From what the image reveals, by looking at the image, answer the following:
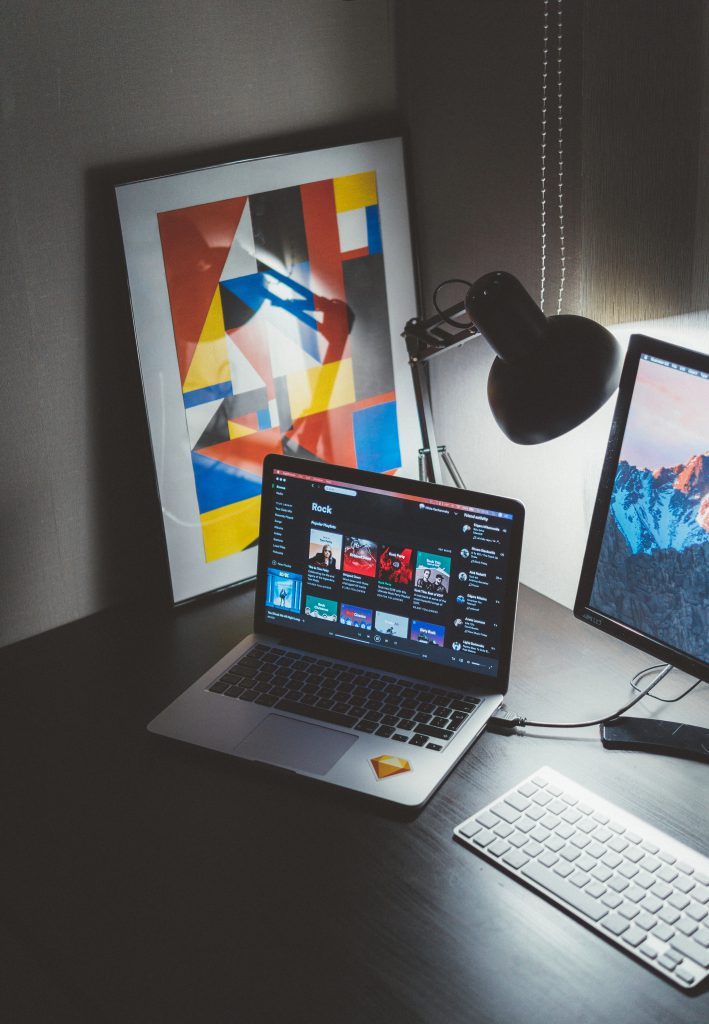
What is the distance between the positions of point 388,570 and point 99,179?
0.67 metres

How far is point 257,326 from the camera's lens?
1.58 meters

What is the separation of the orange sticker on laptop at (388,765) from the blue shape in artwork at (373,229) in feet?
2.78

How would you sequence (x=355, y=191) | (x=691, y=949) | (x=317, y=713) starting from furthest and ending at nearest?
1. (x=355, y=191)
2. (x=317, y=713)
3. (x=691, y=949)

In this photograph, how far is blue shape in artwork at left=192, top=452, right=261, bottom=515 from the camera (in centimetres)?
156

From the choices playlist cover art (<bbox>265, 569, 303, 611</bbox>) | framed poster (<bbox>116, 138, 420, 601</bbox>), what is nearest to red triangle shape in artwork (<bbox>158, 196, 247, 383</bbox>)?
framed poster (<bbox>116, 138, 420, 601</bbox>)

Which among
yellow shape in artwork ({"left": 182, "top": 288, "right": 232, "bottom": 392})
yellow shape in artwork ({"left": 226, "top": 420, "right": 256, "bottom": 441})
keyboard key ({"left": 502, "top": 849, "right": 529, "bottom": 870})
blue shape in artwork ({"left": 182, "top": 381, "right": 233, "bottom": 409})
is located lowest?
keyboard key ({"left": 502, "top": 849, "right": 529, "bottom": 870})

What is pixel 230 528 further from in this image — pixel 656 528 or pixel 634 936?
pixel 634 936

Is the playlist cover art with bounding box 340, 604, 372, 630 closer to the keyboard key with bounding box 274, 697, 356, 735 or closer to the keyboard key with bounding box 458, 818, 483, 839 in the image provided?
the keyboard key with bounding box 274, 697, 356, 735

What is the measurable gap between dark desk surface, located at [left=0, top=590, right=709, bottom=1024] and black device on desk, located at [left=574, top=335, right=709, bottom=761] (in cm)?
12

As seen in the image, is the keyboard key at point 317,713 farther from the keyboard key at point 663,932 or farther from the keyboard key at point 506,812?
the keyboard key at point 663,932

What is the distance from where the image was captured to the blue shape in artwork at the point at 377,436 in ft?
5.69

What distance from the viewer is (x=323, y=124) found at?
5.34 ft

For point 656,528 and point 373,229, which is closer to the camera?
point 656,528

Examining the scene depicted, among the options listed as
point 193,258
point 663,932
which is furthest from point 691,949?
point 193,258
